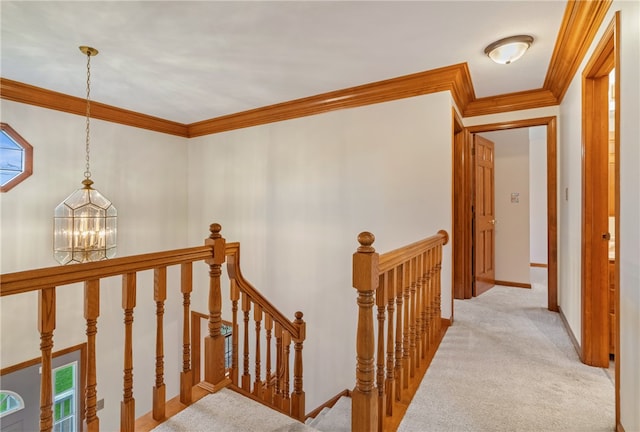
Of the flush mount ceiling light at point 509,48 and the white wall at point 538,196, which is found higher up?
the flush mount ceiling light at point 509,48

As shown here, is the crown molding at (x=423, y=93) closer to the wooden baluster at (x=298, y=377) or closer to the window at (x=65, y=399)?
the wooden baluster at (x=298, y=377)

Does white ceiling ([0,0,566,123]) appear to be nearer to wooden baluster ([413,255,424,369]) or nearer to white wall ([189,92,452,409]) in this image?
white wall ([189,92,452,409])

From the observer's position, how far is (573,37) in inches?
88.0

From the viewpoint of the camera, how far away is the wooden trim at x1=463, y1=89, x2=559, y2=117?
3.27 m

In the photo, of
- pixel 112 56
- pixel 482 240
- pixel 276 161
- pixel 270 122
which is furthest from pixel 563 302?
pixel 112 56

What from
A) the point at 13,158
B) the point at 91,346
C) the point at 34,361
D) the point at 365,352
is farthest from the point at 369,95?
the point at 34,361

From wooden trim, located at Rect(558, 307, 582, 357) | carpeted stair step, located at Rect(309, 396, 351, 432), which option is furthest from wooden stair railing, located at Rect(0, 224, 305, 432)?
wooden trim, located at Rect(558, 307, 582, 357)

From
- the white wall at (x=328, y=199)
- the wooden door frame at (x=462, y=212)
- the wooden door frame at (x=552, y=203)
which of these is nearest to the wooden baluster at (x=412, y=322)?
the white wall at (x=328, y=199)

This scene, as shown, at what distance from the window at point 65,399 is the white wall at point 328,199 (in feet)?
7.41

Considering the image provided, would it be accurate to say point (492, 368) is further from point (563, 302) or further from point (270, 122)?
point (270, 122)

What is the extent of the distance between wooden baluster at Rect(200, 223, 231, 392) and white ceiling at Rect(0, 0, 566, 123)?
147cm

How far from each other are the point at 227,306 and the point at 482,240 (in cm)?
361

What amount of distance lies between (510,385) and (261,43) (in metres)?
2.93

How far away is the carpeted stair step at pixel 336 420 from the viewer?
2.59 metres
